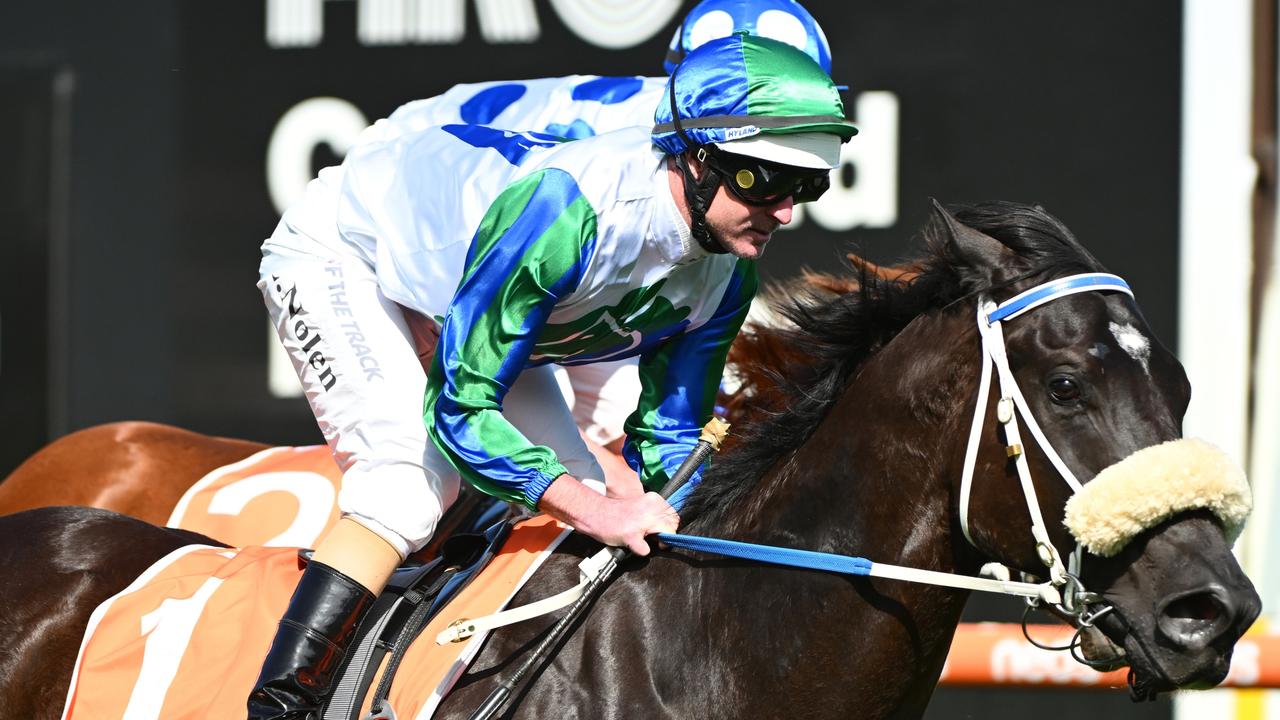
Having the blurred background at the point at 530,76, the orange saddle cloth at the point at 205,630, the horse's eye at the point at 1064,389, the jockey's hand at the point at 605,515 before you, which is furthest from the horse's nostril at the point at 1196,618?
the blurred background at the point at 530,76

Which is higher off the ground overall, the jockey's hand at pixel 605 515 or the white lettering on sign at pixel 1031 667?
the jockey's hand at pixel 605 515

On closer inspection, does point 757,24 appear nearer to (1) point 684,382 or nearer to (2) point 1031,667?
(1) point 684,382

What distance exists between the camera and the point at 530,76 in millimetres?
4727

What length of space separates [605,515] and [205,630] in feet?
2.59

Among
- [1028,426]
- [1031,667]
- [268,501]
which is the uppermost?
[1028,426]

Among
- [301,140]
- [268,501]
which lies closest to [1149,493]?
[268,501]

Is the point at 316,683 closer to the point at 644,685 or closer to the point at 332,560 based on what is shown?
the point at 332,560

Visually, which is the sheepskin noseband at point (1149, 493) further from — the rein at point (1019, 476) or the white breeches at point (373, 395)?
the white breeches at point (373, 395)

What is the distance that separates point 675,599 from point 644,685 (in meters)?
0.14

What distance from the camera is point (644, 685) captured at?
214 centimetres

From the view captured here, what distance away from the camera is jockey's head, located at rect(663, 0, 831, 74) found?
3.59 meters

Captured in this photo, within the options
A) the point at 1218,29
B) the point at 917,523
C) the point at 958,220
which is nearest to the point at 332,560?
the point at 917,523

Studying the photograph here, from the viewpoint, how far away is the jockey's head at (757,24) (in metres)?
3.59

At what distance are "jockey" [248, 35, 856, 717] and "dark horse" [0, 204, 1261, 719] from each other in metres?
0.15
